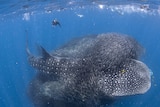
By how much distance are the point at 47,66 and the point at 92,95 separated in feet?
9.08

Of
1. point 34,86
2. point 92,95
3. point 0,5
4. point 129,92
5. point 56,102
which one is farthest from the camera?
point 0,5

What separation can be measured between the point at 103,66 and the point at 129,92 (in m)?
1.61

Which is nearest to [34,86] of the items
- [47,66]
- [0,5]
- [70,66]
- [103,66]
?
[47,66]

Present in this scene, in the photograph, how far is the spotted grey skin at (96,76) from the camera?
35.4 ft

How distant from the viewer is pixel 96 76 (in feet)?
36.3

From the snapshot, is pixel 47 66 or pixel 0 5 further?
pixel 0 5

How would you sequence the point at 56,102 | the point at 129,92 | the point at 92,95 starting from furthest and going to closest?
the point at 56,102 → the point at 92,95 → the point at 129,92

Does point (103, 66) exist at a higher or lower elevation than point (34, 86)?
higher

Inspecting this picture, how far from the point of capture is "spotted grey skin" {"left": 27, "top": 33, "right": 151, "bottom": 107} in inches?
425

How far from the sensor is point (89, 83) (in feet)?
36.7

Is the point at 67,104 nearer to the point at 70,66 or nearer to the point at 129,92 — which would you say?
the point at 70,66

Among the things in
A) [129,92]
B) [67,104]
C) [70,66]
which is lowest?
[67,104]

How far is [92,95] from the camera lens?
1135 cm

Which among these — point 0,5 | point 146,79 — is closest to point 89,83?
point 146,79
